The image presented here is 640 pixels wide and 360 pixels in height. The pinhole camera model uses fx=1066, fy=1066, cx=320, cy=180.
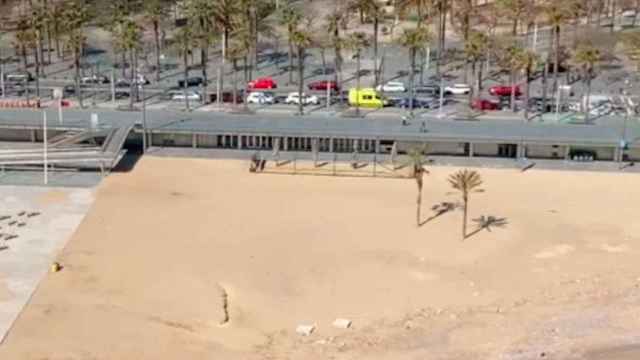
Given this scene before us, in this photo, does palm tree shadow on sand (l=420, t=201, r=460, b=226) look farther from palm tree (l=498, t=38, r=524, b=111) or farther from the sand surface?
palm tree (l=498, t=38, r=524, b=111)

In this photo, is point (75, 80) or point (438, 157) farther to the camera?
point (75, 80)

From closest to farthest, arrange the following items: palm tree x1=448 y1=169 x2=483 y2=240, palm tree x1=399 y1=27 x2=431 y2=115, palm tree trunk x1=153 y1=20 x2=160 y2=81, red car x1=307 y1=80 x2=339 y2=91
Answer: palm tree x1=448 y1=169 x2=483 y2=240
palm tree x1=399 y1=27 x2=431 y2=115
red car x1=307 y1=80 x2=339 y2=91
palm tree trunk x1=153 y1=20 x2=160 y2=81

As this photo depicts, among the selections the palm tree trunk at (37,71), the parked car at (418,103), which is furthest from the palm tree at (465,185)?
the palm tree trunk at (37,71)

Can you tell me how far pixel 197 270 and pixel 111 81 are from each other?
31.5 metres

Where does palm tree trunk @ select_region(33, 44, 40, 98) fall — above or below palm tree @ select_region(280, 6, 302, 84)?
below

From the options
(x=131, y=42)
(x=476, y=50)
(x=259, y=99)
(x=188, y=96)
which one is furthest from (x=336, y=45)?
(x=131, y=42)

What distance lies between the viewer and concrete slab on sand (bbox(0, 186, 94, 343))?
148ft

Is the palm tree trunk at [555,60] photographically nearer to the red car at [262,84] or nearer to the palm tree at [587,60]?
the palm tree at [587,60]

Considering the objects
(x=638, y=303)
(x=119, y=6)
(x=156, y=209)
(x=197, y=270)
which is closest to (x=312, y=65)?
(x=119, y=6)

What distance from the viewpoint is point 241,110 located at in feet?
233

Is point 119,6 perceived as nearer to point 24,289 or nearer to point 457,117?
point 457,117

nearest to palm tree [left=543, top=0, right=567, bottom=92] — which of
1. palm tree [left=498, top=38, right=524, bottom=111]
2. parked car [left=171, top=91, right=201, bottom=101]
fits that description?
palm tree [left=498, top=38, right=524, bottom=111]

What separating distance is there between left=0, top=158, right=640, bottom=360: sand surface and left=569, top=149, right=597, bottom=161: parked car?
114 inches

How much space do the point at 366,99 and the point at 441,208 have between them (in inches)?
712
